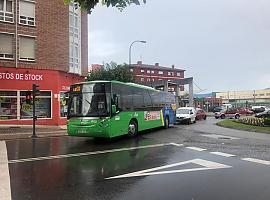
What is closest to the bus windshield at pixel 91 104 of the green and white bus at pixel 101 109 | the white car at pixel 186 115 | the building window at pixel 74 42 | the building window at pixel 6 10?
the green and white bus at pixel 101 109

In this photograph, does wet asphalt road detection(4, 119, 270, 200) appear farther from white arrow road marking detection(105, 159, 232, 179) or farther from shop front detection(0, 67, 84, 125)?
shop front detection(0, 67, 84, 125)

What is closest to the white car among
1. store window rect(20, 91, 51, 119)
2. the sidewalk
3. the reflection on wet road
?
store window rect(20, 91, 51, 119)

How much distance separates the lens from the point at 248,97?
401 ft

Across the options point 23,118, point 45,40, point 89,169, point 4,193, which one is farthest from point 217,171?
point 45,40

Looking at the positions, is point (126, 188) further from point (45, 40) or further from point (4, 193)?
point (45, 40)

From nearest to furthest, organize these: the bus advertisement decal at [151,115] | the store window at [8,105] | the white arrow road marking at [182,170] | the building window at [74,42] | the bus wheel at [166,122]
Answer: the white arrow road marking at [182,170] → the bus advertisement decal at [151,115] → the bus wheel at [166,122] → the store window at [8,105] → the building window at [74,42]

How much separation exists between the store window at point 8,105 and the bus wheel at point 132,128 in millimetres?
→ 12797

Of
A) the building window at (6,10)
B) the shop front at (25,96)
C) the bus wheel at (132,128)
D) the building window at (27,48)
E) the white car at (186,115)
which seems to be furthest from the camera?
the white car at (186,115)

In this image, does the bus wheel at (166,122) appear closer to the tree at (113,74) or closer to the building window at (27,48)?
the building window at (27,48)

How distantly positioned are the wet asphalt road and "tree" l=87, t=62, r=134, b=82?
25.8m

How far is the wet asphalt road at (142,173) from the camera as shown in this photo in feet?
24.6

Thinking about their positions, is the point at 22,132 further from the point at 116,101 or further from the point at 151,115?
the point at 116,101

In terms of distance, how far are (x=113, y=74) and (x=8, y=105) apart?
47.0 ft

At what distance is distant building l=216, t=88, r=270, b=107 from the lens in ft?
384
